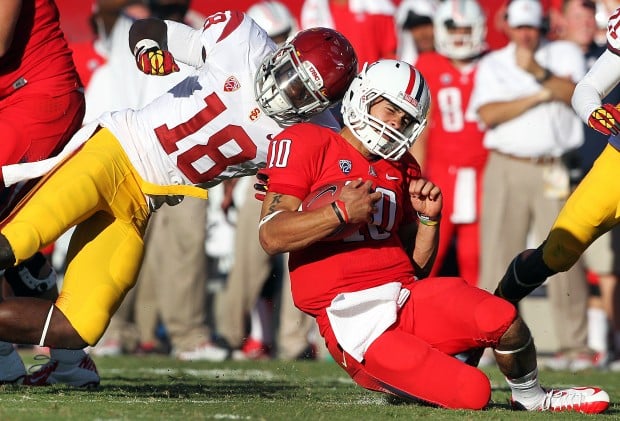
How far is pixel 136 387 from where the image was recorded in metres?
6.66

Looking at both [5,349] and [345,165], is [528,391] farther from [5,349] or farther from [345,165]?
[5,349]

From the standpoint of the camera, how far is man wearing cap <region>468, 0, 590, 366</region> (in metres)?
9.49

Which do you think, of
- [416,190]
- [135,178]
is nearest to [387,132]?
[416,190]

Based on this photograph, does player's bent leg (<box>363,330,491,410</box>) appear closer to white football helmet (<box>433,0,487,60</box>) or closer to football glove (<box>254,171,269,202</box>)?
football glove (<box>254,171,269,202</box>)

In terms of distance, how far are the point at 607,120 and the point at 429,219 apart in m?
1.21

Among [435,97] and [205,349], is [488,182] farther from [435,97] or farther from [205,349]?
[205,349]

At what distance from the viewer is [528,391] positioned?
18.7ft

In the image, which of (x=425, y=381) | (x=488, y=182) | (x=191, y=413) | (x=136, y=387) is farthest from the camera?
(x=488, y=182)

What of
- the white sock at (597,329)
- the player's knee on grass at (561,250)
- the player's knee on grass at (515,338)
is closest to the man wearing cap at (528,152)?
the white sock at (597,329)

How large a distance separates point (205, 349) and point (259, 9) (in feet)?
8.57

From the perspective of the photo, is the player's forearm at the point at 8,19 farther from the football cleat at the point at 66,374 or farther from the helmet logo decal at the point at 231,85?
the football cleat at the point at 66,374

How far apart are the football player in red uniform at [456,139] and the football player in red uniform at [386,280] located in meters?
4.01

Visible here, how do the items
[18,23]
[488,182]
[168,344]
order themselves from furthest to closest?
[168,344], [488,182], [18,23]

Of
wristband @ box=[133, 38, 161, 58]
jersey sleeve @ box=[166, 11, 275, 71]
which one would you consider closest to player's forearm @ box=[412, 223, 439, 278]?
jersey sleeve @ box=[166, 11, 275, 71]
